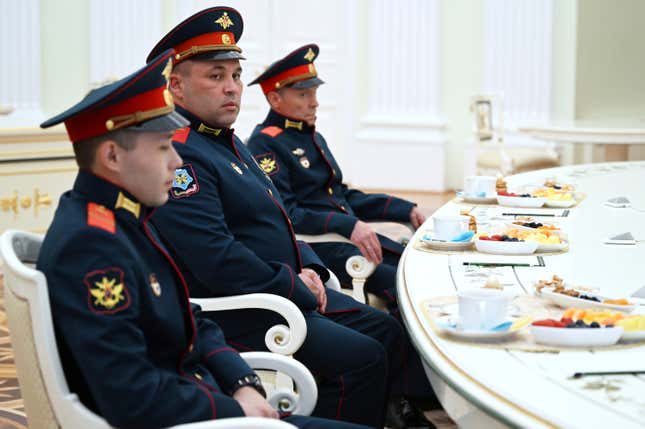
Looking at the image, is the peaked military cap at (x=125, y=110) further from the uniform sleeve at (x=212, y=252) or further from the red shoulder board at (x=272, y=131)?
the red shoulder board at (x=272, y=131)

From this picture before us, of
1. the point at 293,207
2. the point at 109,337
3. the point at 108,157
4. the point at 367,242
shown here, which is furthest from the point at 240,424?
the point at 293,207

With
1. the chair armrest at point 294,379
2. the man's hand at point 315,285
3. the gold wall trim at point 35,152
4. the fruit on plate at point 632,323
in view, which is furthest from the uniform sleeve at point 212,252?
the gold wall trim at point 35,152

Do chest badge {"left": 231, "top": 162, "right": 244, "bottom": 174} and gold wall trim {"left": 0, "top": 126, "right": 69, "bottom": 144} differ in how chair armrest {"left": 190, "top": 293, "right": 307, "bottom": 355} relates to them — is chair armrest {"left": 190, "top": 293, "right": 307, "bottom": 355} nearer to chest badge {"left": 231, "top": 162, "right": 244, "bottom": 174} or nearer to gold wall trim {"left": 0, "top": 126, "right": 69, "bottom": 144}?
chest badge {"left": 231, "top": 162, "right": 244, "bottom": 174}

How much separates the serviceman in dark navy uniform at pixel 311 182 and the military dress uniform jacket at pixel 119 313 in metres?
1.55

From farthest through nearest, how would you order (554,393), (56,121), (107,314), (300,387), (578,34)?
1. (578,34)
2. (300,387)
3. (56,121)
4. (107,314)
5. (554,393)

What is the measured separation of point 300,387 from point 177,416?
1.38 feet

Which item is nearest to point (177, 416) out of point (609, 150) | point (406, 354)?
point (406, 354)

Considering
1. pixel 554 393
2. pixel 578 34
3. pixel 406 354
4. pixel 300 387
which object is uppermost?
pixel 578 34

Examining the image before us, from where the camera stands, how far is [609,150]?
7066mm

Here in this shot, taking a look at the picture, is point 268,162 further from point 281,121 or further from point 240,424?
point 240,424

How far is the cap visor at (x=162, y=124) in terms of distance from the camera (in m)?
1.62

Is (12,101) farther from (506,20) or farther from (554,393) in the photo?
(554,393)

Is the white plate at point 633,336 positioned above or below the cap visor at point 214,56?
below

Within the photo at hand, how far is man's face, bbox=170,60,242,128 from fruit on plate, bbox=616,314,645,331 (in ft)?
4.31
